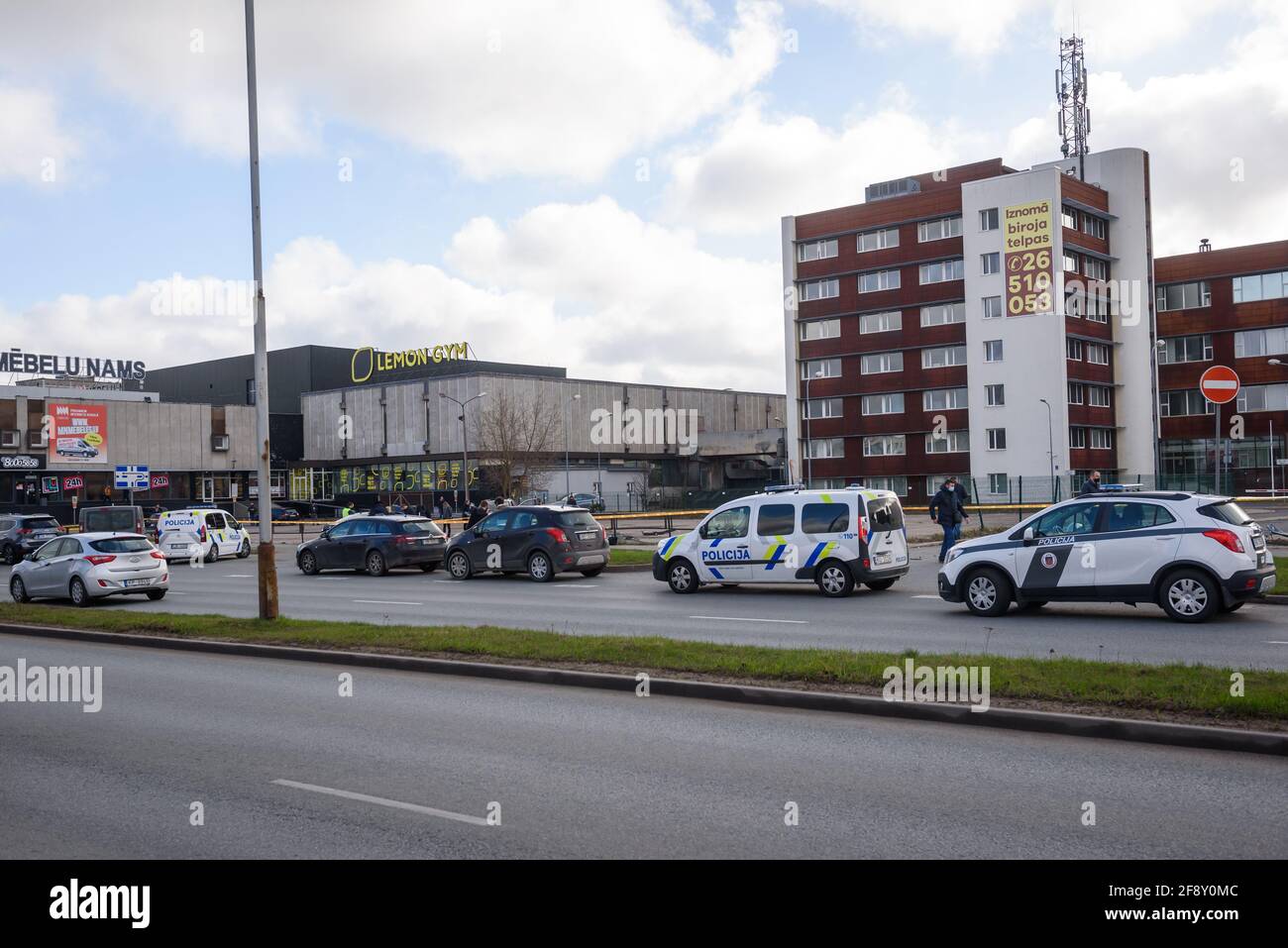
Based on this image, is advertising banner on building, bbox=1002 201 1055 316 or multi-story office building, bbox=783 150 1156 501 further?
multi-story office building, bbox=783 150 1156 501

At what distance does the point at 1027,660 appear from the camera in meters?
10.2

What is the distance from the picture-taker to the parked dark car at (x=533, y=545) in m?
24.4

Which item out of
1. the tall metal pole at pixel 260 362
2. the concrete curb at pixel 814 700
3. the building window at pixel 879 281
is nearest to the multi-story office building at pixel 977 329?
the building window at pixel 879 281

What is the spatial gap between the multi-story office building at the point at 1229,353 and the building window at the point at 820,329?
2060 cm

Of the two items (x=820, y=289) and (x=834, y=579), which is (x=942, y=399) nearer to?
(x=820, y=289)

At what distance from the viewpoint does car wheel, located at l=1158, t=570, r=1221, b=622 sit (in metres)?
14.2

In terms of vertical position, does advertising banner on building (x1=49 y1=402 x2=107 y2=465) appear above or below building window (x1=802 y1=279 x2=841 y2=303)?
below

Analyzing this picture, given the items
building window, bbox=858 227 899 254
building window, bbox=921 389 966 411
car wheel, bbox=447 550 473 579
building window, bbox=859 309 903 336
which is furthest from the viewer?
building window, bbox=859 309 903 336

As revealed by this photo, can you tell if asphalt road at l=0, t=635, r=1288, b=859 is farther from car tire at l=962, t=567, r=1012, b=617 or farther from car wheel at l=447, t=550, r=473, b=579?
car wheel at l=447, t=550, r=473, b=579

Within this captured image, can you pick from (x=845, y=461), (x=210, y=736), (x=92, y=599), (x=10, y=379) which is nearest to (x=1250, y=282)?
(x=845, y=461)

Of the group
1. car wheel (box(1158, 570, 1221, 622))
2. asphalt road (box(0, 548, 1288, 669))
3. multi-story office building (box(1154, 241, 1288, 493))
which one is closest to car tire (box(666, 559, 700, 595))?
asphalt road (box(0, 548, 1288, 669))

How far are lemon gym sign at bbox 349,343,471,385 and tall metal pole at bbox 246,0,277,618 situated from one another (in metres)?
71.8

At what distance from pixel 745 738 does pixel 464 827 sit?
9.16 feet
